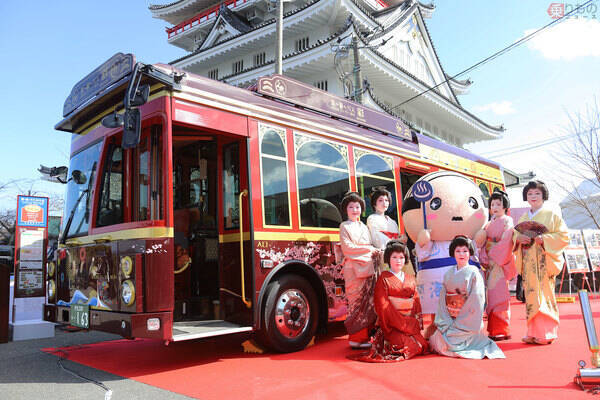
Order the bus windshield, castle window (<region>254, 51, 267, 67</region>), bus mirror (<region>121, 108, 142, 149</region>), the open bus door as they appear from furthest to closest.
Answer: castle window (<region>254, 51, 267, 67</region>) → the bus windshield → the open bus door → bus mirror (<region>121, 108, 142, 149</region>)

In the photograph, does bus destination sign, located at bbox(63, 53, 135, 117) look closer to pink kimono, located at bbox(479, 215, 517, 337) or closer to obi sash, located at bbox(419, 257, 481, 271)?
obi sash, located at bbox(419, 257, 481, 271)

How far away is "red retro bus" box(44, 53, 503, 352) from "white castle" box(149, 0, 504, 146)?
10467 mm

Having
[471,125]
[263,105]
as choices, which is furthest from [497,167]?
[471,125]

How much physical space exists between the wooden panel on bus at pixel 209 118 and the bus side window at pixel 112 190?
875mm

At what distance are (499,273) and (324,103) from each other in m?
3.09

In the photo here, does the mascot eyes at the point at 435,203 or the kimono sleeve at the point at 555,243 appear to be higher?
the mascot eyes at the point at 435,203

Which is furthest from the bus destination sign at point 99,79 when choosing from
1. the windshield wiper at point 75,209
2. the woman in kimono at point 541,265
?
the woman in kimono at point 541,265

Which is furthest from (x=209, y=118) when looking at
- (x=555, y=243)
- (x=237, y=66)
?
(x=237, y=66)

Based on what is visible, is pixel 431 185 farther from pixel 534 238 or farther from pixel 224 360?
pixel 224 360

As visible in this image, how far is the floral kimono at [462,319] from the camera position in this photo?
4.29m

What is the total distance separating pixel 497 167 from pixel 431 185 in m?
6.30

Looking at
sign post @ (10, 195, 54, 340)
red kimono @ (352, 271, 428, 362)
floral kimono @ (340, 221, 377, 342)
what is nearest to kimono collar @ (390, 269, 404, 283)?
red kimono @ (352, 271, 428, 362)

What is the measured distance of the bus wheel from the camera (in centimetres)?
462

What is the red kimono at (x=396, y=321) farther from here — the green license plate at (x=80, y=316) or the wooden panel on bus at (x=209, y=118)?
the green license plate at (x=80, y=316)
